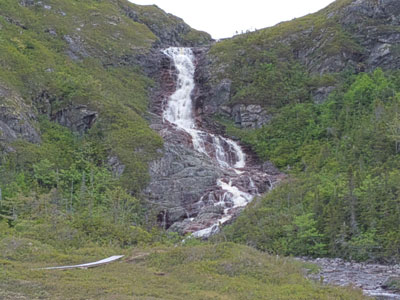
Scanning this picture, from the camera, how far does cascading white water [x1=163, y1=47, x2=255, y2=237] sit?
42125 mm

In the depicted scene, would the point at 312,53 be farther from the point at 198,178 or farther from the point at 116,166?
the point at 116,166

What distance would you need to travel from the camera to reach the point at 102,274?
18.1 meters

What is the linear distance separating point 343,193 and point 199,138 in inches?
1009

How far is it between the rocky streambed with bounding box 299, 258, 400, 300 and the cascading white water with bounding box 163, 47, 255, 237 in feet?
33.6

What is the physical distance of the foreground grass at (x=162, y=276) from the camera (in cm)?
1544

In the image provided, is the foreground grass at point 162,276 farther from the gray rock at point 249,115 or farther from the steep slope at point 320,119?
the gray rock at point 249,115

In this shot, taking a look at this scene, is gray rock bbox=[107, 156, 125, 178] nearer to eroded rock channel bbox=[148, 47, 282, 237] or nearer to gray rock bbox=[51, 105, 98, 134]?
eroded rock channel bbox=[148, 47, 282, 237]

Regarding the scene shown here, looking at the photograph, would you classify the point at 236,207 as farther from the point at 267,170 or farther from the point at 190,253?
the point at 190,253

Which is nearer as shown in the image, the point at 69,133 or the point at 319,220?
the point at 319,220

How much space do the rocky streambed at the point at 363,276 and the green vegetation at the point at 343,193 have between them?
1.41m

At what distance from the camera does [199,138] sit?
55.1 meters

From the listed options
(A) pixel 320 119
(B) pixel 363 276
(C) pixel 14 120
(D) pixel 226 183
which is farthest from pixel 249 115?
(B) pixel 363 276

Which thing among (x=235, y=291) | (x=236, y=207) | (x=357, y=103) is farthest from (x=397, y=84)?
(x=235, y=291)

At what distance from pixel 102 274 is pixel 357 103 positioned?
38.0 metres
